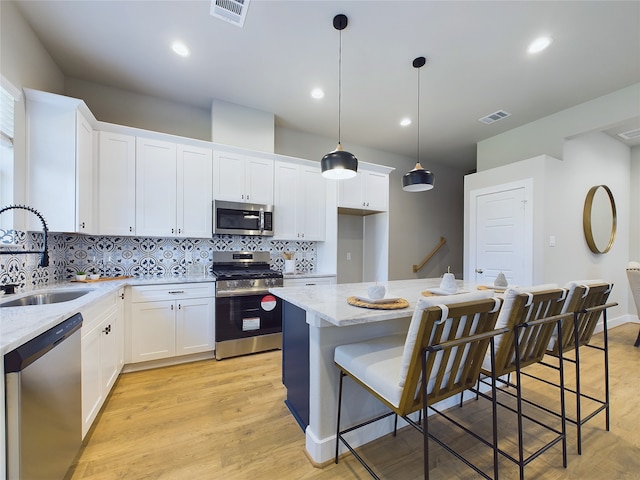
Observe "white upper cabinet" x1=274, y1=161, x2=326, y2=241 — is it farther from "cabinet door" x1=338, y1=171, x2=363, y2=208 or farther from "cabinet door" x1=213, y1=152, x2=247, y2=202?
"cabinet door" x1=213, y1=152, x2=247, y2=202

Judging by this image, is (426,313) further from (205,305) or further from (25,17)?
(25,17)

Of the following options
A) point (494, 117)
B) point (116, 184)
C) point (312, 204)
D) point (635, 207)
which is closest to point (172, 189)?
point (116, 184)

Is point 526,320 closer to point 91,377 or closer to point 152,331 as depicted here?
point 91,377

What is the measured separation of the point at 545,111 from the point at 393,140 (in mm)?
1994

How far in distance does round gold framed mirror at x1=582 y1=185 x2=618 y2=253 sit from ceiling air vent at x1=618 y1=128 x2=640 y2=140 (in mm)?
829

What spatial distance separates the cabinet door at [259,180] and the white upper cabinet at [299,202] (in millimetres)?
95

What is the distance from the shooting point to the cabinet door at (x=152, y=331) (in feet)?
8.50

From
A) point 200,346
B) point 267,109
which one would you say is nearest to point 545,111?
point 267,109

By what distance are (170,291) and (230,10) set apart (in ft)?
8.26

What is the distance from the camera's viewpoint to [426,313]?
1052 millimetres

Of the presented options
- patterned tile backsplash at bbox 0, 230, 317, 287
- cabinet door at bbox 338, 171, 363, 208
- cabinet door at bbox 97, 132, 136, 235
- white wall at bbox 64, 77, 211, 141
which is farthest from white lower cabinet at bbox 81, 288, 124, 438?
cabinet door at bbox 338, 171, 363, 208

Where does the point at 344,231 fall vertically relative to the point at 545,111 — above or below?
below

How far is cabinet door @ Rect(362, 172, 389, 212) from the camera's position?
4039mm

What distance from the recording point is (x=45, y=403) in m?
1.15
